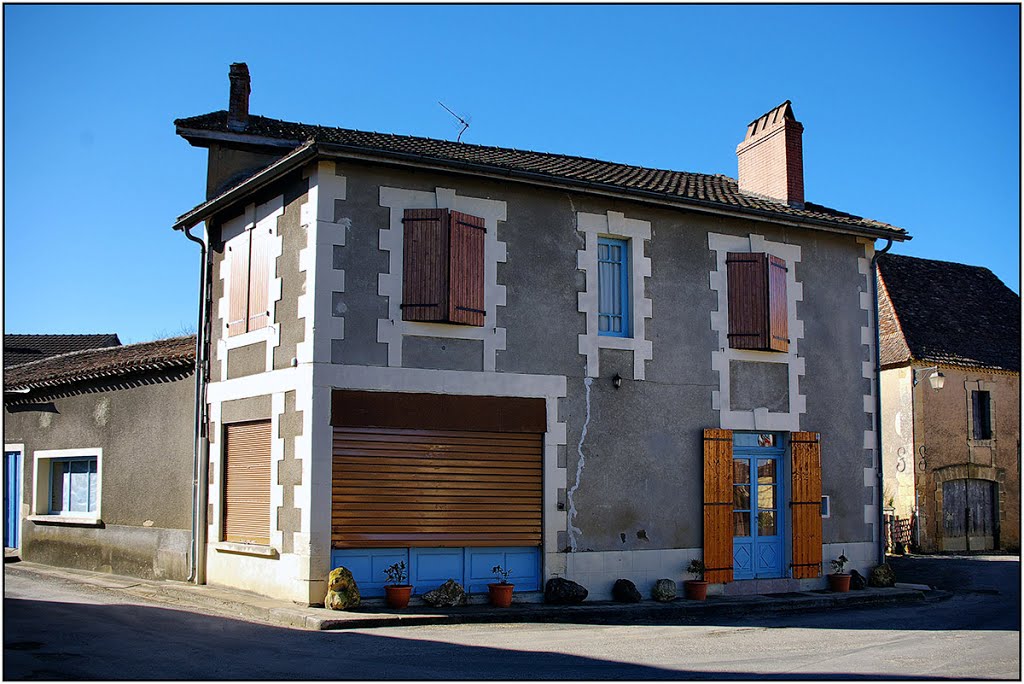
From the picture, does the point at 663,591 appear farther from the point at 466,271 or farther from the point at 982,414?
the point at 982,414

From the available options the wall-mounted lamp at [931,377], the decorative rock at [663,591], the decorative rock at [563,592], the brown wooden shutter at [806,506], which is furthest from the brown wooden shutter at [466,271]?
the wall-mounted lamp at [931,377]

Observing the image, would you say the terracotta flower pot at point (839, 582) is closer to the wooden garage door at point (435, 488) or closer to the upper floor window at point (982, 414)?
the wooden garage door at point (435, 488)

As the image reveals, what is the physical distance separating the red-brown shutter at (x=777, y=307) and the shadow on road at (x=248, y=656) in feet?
22.0

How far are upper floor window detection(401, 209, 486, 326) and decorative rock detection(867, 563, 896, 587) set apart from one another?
740 centimetres

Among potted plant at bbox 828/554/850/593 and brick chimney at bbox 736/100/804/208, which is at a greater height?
brick chimney at bbox 736/100/804/208

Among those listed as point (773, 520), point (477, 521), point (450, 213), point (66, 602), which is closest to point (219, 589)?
point (66, 602)

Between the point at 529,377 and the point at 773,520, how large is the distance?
178 inches

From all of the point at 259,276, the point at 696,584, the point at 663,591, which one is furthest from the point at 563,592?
the point at 259,276

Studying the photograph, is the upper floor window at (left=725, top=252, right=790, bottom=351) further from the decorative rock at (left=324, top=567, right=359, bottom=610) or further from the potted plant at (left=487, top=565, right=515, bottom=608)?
the decorative rock at (left=324, top=567, right=359, bottom=610)

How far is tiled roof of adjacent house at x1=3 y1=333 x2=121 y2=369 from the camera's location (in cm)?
2881

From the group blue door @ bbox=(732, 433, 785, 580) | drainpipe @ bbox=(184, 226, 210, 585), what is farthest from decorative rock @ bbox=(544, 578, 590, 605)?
drainpipe @ bbox=(184, 226, 210, 585)

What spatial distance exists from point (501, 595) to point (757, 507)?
447cm

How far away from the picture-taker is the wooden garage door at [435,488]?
11734mm

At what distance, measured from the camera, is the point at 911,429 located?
2233 cm
